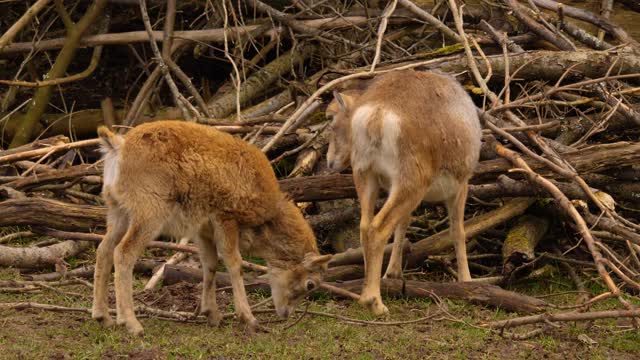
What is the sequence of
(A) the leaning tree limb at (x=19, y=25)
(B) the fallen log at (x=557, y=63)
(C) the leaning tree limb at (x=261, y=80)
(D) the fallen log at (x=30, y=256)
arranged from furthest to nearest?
(C) the leaning tree limb at (x=261, y=80)
(A) the leaning tree limb at (x=19, y=25)
(B) the fallen log at (x=557, y=63)
(D) the fallen log at (x=30, y=256)

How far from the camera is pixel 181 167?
679 cm

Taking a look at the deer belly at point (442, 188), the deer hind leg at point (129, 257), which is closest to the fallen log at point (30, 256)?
the deer hind leg at point (129, 257)

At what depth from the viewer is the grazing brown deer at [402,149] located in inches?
300

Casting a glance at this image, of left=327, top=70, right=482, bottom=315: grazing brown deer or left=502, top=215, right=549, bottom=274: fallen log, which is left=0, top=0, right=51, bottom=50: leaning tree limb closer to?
left=327, top=70, right=482, bottom=315: grazing brown deer

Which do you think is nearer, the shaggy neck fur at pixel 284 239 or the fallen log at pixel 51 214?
the shaggy neck fur at pixel 284 239

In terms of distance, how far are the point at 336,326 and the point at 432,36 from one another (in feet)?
16.6

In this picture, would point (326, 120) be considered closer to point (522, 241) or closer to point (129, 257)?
point (522, 241)

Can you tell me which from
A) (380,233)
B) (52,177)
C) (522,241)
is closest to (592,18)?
(522,241)

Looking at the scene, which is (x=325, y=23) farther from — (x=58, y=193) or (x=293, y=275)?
(x=293, y=275)

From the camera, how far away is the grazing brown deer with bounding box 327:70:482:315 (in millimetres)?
7613

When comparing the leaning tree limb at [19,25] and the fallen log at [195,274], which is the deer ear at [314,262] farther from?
the leaning tree limb at [19,25]

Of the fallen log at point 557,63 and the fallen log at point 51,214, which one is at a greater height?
the fallen log at point 557,63

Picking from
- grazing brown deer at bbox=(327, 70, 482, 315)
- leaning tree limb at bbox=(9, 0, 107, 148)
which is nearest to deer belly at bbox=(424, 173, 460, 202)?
grazing brown deer at bbox=(327, 70, 482, 315)

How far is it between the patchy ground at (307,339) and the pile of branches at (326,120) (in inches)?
8.8
